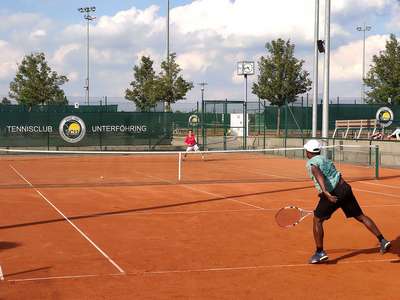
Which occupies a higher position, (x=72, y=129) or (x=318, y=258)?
(x=72, y=129)

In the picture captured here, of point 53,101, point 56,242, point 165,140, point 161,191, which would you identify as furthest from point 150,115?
point 56,242

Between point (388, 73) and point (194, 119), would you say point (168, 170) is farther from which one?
point (388, 73)

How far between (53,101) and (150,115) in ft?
42.2

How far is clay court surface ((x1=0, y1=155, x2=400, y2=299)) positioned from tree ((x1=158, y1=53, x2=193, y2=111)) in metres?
24.6

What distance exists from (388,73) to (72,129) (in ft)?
69.8

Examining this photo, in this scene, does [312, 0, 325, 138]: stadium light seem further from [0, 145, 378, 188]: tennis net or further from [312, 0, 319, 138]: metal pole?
[0, 145, 378, 188]: tennis net

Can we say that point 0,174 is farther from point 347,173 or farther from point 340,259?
point 340,259

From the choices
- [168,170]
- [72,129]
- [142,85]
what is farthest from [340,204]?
[142,85]

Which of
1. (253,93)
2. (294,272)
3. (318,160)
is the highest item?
(253,93)

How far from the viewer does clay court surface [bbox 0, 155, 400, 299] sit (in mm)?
6309

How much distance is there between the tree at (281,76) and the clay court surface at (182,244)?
87.9ft

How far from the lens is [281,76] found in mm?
43469

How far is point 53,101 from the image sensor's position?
43.9 m

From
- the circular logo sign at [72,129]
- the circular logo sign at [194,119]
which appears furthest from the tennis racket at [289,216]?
the circular logo sign at [194,119]
